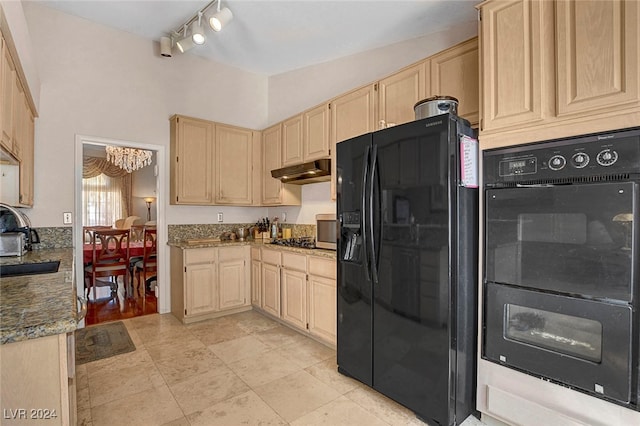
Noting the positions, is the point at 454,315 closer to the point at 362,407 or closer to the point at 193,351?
the point at 362,407

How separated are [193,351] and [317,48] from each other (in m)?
3.34

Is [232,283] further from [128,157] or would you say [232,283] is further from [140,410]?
[128,157]

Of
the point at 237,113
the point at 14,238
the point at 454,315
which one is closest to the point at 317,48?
the point at 237,113

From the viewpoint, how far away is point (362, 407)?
2025mm

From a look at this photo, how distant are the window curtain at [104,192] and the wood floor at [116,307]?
11.8 feet

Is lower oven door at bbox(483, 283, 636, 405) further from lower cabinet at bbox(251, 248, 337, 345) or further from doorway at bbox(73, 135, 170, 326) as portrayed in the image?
doorway at bbox(73, 135, 170, 326)

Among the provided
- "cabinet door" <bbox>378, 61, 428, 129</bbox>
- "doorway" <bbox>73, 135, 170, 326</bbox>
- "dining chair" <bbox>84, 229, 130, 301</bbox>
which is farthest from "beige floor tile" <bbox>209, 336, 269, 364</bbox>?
"dining chair" <bbox>84, 229, 130, 301</bbox>

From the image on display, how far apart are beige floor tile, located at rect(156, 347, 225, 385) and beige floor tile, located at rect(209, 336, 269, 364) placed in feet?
0.21

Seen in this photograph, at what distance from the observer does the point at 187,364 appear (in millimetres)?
2594

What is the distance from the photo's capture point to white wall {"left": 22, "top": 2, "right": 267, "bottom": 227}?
3.14 m

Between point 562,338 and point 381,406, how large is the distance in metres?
1.13

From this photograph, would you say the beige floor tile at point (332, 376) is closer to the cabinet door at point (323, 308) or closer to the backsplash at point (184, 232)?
the cabinet door at point (323, 308)

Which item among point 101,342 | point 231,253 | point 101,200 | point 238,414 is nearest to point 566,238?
point 238,414

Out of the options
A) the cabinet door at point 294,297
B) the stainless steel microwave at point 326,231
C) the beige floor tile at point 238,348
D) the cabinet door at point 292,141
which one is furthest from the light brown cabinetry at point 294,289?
the cabinet door at point 292,141
